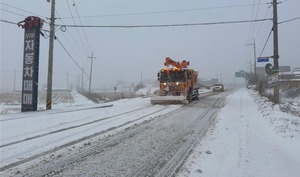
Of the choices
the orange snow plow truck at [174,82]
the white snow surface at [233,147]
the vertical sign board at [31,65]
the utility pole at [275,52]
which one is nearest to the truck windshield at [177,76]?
the orange snow plow truck at [174,82]

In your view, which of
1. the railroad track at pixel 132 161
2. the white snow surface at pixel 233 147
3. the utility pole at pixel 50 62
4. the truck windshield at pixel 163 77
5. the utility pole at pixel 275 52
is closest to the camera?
the railroad track at pixel 132 161

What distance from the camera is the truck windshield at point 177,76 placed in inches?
1066

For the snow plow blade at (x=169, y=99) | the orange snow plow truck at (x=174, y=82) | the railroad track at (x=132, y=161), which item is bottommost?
the railroad track at (x=132, y=161)

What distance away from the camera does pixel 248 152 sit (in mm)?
8445

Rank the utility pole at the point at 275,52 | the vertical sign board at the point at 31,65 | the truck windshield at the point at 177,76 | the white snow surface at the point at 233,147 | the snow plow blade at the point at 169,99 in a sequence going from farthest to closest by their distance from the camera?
the truck windshield at the point at 177,76
the snow plow blade at the point at 169,99
the utility pole at the point at 275,52
the vertical sign board at the point at 31,65
the white snow surface at the point at 233,147

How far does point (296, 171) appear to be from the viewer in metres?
6.91

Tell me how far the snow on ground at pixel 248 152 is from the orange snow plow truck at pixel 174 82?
1275 cm

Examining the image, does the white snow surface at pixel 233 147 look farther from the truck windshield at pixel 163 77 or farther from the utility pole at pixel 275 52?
the truck windshield at pixel 163 77

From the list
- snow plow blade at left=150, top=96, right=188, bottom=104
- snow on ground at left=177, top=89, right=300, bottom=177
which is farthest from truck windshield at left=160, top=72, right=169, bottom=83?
snow on ground at left=177, top=89, right=300, bottom=177

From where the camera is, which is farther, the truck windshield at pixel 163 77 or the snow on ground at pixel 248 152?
the truck windshield at pixel 163 77

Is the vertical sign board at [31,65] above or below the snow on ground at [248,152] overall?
above

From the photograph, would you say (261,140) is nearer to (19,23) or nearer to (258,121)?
(258,121)

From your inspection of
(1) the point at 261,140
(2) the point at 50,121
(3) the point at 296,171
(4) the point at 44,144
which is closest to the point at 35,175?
(4) the point at 44,144

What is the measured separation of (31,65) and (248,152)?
16016mm
